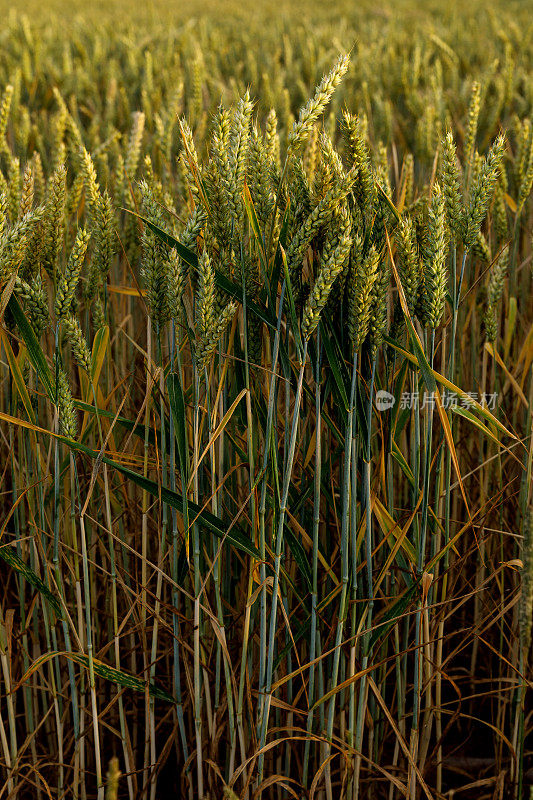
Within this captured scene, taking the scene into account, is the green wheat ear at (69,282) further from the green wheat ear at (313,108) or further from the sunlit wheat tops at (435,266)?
the sunlit wheat tops at (435,266)

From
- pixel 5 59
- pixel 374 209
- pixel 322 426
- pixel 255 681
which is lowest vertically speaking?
pixel 255 681

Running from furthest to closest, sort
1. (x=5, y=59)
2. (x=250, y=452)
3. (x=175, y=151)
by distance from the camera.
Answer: (x=5, y=59), (x=175, y=151), (x=250, y=452)

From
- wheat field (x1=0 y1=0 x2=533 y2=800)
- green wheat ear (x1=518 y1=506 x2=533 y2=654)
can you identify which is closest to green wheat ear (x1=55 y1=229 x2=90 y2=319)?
wheat field (x1=0 y1=0 x2=533 y2=800)

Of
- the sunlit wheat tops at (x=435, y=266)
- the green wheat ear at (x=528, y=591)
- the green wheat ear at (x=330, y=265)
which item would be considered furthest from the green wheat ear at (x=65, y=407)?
the green wheat ear at (x=528, y=591)

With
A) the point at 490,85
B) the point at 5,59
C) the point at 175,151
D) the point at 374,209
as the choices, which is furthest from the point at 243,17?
the point at 374,209

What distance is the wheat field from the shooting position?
97 centimetres

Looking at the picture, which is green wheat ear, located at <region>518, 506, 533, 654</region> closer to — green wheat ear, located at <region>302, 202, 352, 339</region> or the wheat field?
the wheat field

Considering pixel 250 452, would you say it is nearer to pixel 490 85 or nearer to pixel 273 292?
pixel 273 292

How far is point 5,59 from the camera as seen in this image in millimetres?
3553

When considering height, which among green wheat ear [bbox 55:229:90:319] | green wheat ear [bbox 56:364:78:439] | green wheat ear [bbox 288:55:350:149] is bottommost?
green wheat ear [bbox 56:364:78:439]

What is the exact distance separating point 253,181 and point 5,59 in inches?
123

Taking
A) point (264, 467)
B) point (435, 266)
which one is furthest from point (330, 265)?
point (264, 467)

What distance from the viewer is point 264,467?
3.22ft

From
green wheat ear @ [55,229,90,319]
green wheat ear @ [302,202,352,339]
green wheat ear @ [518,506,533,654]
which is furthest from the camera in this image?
green wheat ear @ [55,229,90,319]
